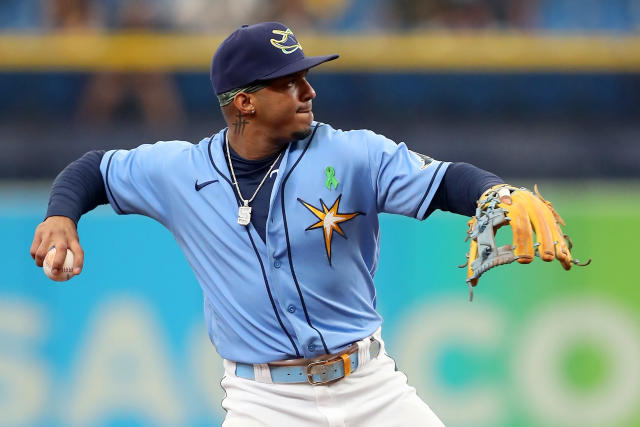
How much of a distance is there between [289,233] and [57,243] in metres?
0.67

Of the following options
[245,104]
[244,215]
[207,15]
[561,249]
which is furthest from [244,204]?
[207,15]

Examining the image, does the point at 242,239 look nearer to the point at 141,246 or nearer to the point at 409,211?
the point at 409,211

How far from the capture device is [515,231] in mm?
2721

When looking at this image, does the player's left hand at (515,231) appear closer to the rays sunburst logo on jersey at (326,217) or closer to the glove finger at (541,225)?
the glove finger at (541,225)

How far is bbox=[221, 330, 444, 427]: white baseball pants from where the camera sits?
124 inches

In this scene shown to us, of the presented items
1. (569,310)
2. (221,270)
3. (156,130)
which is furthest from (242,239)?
(156,130)

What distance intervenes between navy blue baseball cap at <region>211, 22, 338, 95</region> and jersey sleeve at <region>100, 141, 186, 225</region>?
322 millimetres

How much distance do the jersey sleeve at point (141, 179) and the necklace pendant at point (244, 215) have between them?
0.96ft

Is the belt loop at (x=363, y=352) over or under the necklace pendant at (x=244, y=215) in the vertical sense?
under

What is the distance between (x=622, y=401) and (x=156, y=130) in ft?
11.7

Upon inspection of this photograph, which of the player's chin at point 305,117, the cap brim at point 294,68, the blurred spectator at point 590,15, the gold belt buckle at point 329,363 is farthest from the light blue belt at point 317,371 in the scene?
the blurred spectator at point 590,15

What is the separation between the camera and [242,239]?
127 inches

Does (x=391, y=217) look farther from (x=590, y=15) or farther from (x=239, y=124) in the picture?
(x=590, y=15)

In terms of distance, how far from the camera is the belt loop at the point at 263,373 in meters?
3.20
